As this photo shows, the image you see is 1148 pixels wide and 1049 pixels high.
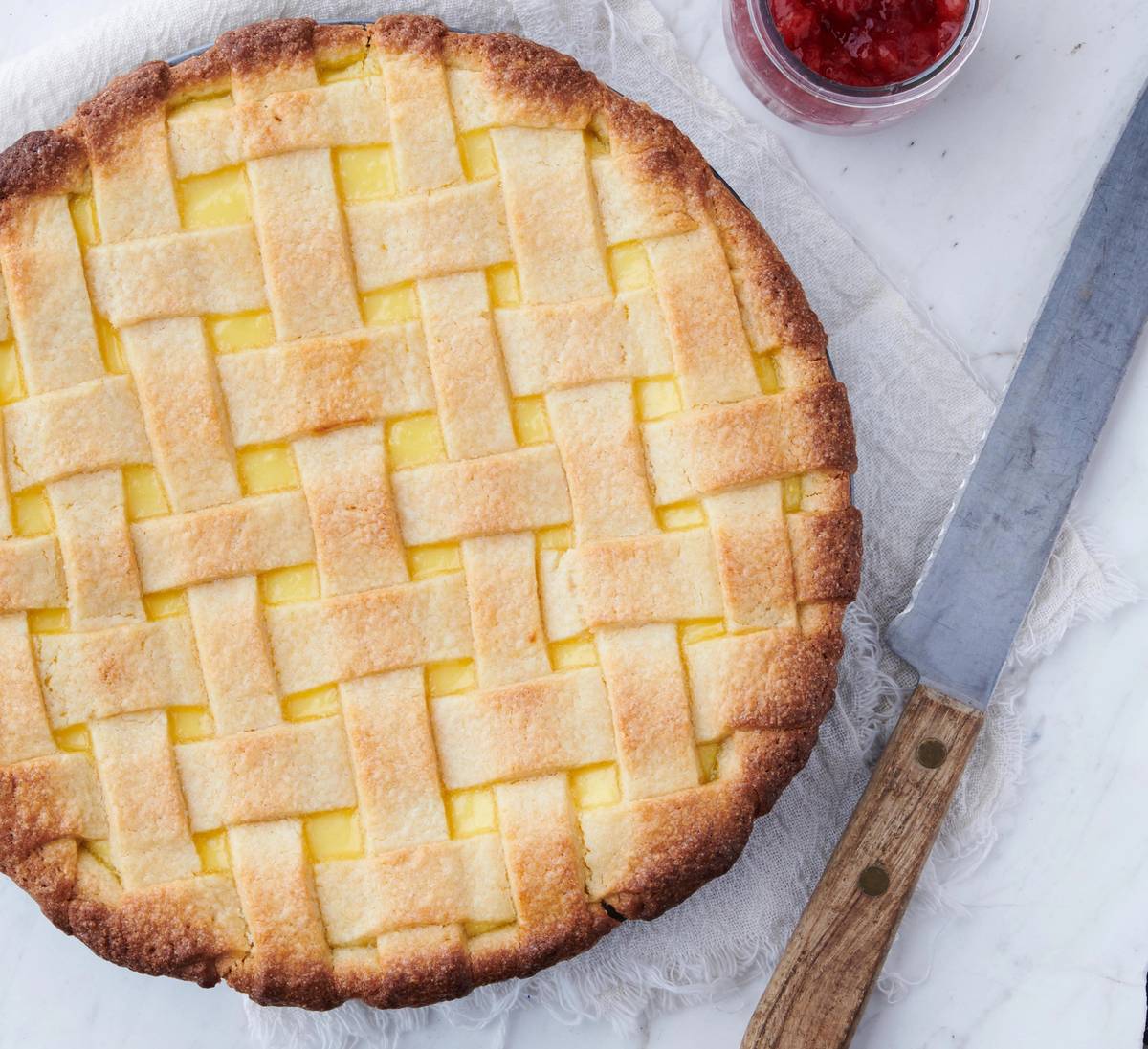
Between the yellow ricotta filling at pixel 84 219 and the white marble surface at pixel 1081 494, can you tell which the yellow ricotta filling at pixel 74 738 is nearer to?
the yellow ricotta filling at pixel 84 219

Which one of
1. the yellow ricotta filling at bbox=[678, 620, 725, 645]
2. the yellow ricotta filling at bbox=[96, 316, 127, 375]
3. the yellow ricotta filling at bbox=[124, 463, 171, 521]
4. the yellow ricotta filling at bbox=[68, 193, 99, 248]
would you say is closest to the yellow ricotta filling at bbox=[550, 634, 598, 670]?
the yellow ricotta filling at bbox=[678, 620, 725, 645]

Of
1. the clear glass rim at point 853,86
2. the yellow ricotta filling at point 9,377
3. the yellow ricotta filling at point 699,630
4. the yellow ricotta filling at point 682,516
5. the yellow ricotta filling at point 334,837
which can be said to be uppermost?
the clear glass rim at point 853,86

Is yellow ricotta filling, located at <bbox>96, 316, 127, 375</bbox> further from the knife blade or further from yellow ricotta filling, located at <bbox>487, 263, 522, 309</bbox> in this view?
the knife blade

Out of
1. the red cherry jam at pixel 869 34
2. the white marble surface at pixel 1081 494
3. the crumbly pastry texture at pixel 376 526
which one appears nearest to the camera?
the crumbly pastry texture at pixel 376 526

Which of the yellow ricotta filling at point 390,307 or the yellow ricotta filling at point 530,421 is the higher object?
the yellow ricotta filling at point 390,307

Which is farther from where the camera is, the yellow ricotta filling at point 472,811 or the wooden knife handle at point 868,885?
the wooden knife handle at point 868,885

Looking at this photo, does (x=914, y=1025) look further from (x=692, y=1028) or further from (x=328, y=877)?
(x=328, y=877)

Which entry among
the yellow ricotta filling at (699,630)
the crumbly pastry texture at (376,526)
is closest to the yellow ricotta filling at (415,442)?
the crumbly pastry texture at (376,526)

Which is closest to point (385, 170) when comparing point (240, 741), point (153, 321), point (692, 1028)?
point (153, 321)
